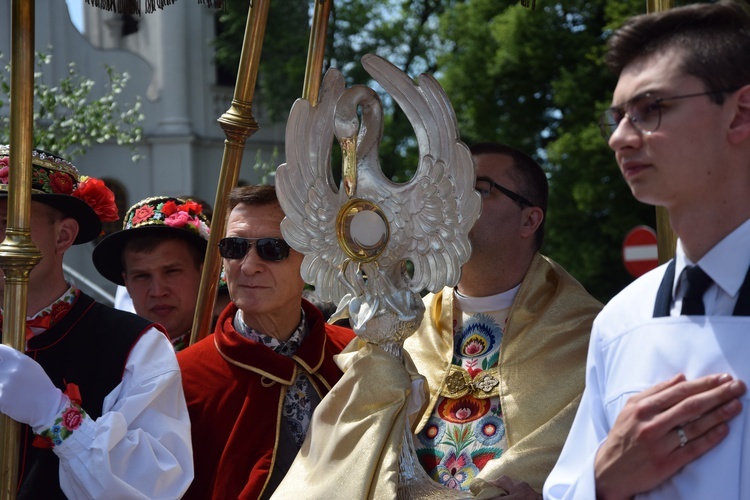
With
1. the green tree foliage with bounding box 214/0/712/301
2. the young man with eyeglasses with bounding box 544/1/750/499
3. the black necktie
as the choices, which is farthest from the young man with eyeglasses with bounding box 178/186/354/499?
the green tree foliage with bounding box 214/0/712/301

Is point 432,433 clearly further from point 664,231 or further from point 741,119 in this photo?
point 741,119

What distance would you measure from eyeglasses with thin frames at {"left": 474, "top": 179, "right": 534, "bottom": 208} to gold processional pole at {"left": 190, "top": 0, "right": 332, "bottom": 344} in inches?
28.2

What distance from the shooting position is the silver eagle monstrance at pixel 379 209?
10.7 ft

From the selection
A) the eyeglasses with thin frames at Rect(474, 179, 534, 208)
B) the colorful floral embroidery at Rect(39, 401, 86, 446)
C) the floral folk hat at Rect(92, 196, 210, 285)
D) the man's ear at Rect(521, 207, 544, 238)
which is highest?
the eyeglasses with thin frames at Rect(474, 179, 534, 208)

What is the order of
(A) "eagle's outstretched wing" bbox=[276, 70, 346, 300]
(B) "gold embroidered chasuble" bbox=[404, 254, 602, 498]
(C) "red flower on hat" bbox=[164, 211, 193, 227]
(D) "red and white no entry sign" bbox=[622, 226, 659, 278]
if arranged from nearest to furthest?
(B) "gold embroidered chasuble" bbox=[404, 254, 602, 498] → (A) "eagle's outstretched wing" bbox=[276, 70, 346, 300] → (C) "red flower on hat" bbox=[164, 211, 193, 227] → (D) "red and white no entry sign" bbox=[622, 226, 659, 278]

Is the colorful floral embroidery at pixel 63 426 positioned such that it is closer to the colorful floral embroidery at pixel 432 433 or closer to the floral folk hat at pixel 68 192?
the floral folk hat at pixel 68 192

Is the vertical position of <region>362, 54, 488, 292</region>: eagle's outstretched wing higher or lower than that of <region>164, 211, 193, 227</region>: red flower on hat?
higher

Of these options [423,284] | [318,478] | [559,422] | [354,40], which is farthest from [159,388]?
[354,40]

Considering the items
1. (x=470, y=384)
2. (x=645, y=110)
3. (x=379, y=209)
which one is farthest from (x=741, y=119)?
(x=470, y=384)

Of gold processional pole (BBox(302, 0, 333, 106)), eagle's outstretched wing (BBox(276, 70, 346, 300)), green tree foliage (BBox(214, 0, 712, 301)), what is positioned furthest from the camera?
green tree foliage (BBox(214, 0, 712, 301))

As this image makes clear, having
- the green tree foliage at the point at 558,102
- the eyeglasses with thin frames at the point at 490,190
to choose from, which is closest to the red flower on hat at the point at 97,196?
the eyeglasses with thin frames at the point at 490,190

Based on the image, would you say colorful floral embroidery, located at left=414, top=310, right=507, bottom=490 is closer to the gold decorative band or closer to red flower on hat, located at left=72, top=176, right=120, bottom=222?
the gold decorative band

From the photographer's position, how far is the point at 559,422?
11.1 ft

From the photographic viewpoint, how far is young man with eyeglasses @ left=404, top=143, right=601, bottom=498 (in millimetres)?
3385
